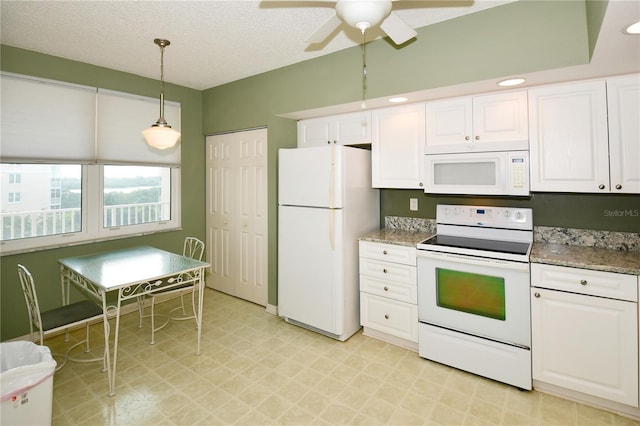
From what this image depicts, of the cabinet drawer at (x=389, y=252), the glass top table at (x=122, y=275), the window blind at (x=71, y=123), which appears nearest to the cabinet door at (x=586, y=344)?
the cabinet drawer at (x=389, y=252)

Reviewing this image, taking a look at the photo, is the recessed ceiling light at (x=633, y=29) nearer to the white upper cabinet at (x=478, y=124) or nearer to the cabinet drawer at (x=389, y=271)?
the white upper cabinet at (x=478, y=124)

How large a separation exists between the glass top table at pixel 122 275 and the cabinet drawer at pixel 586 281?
8.27 ft

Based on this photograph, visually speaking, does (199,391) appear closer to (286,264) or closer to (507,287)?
(286,264)

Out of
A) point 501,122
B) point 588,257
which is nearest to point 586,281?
point 588,257

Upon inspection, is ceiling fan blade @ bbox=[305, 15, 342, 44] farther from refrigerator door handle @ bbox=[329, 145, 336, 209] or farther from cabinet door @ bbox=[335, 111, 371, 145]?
cabinet door @ bbox=[335, 111, 371, 145]

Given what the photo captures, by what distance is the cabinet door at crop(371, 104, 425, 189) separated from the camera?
2.93m

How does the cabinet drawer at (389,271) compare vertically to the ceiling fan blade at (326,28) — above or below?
below

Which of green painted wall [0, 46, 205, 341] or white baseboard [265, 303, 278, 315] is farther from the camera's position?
white baseboard [265, 303, 278, 315]

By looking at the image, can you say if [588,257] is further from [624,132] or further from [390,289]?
[390,289]

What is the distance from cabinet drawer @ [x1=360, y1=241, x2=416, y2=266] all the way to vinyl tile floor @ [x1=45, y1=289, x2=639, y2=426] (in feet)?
2.60

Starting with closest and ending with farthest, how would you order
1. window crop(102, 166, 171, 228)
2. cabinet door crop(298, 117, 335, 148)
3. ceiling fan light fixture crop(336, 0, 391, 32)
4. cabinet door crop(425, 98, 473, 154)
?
ceiling fan light fixture crop(336, 0, 391, 32) < cabinet door crop(425, 98, 473, 154) < cabinet door crop(298, 117, 335, 148) < window crop(102, 166, 171, 228)

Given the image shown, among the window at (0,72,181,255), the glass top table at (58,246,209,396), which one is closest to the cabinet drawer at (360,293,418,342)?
the glass top table at (58,246,209,396)

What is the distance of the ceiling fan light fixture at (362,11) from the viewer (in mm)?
1348

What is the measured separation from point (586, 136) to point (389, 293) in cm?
185
